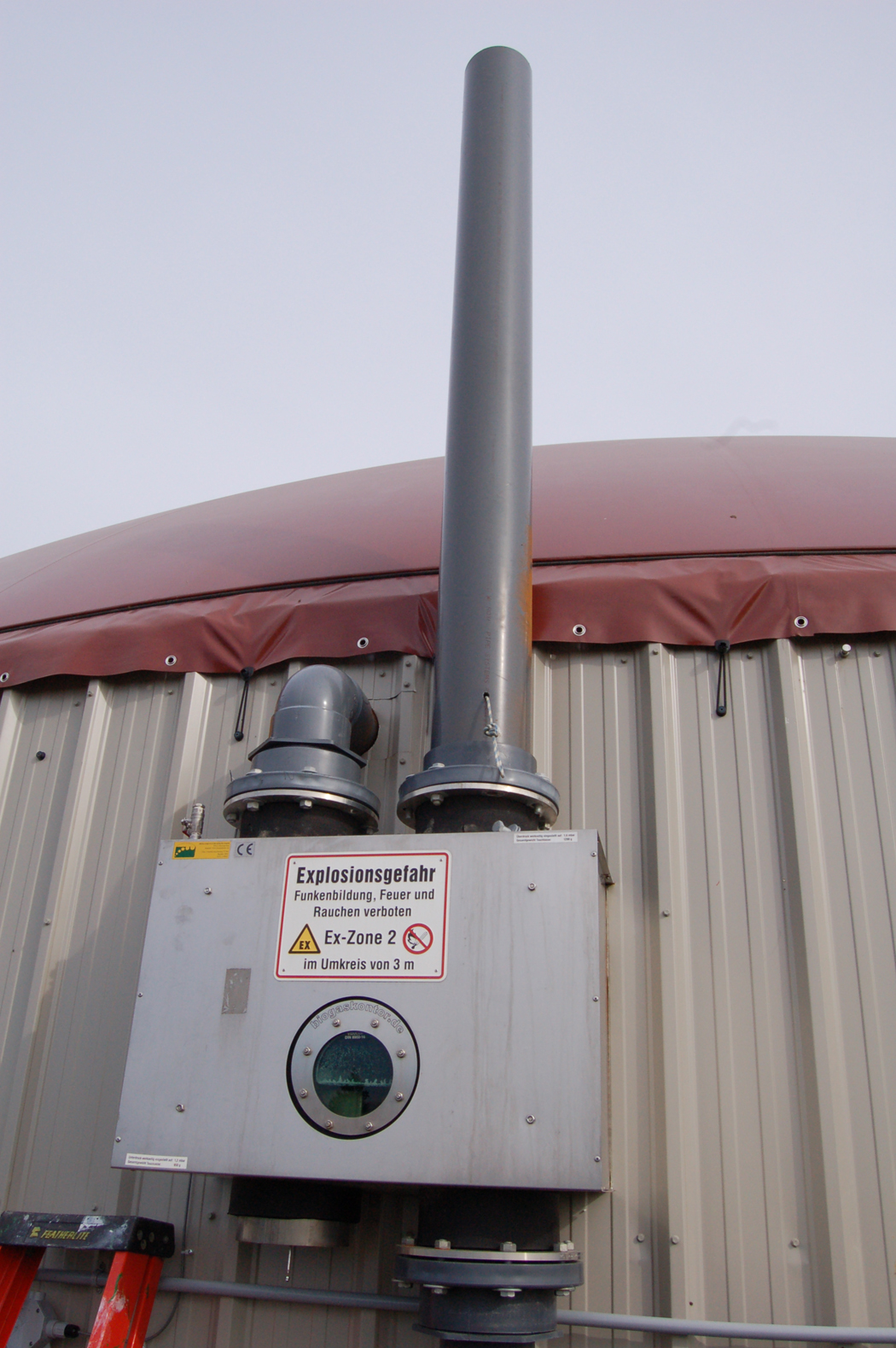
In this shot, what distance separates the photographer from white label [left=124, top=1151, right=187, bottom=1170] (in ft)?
8.43

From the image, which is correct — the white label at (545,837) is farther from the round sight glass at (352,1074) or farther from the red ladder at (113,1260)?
the red ladder at (113,1260)

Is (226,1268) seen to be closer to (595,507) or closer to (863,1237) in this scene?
(863,1237)

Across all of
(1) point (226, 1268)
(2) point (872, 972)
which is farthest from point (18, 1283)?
(2) point (872, 972)

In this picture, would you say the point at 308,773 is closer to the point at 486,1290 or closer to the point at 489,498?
the point at 489,498

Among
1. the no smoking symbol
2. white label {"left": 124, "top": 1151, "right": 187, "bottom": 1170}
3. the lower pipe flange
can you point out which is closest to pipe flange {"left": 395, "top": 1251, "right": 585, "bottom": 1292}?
the lower pipe flange

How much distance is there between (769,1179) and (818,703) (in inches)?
61.0

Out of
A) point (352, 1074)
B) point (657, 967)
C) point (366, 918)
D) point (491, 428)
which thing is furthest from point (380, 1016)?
point (491, 428)

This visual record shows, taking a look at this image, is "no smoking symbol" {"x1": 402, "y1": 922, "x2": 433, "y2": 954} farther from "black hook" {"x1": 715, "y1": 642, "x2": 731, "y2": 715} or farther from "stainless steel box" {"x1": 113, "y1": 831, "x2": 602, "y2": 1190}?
"black hook" {"x1": 715, "y1": 642, "x2": 731, "y2": 715}

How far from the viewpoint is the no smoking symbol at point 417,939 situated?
2.62 metres

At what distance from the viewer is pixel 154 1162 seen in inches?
102

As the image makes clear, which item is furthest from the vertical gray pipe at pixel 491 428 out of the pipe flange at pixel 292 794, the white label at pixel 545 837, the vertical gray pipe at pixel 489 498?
the white label at pixel 545 837

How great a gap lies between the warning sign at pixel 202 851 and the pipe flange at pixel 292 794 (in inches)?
9.1

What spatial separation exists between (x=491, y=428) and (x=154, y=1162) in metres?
2.61

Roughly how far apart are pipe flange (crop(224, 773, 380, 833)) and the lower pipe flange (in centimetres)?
128
